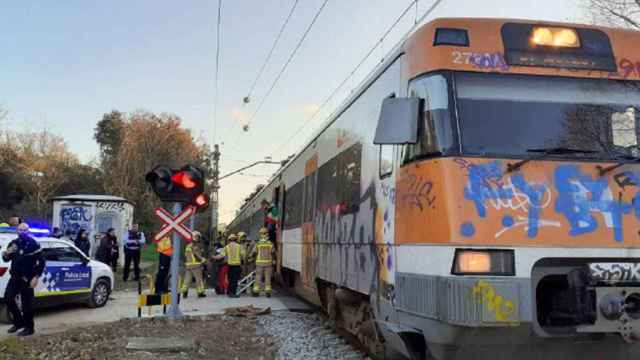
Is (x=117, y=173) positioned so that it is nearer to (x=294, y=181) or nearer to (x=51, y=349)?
(x=294, y=181)

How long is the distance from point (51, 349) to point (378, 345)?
4681mm

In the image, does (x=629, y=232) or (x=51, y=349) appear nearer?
(x=629, y=232)

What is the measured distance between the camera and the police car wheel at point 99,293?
1452 cm

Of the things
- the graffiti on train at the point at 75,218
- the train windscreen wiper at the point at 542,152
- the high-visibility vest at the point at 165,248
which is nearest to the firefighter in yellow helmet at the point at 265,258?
the high-visibility vest at the point at 165,248

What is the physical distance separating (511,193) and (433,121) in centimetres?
85

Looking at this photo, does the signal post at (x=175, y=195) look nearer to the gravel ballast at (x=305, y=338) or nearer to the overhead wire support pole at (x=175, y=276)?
the overhead wire support pole at (x=175, y=276)

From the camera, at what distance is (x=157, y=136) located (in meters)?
52.8

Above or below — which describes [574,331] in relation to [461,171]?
below

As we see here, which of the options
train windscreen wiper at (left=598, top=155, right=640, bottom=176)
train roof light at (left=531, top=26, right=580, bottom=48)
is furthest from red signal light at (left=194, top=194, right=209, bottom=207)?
train windscreen wiper at (left=598, top=155, right=640, bottom=176)

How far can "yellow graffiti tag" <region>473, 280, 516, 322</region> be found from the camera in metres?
4.68

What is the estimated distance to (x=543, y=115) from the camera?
17.4 feet

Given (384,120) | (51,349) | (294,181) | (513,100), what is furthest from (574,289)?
(294,181)

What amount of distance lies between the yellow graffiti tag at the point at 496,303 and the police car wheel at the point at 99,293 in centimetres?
1173

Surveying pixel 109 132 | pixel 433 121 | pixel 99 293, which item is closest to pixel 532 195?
pixel 433 121
